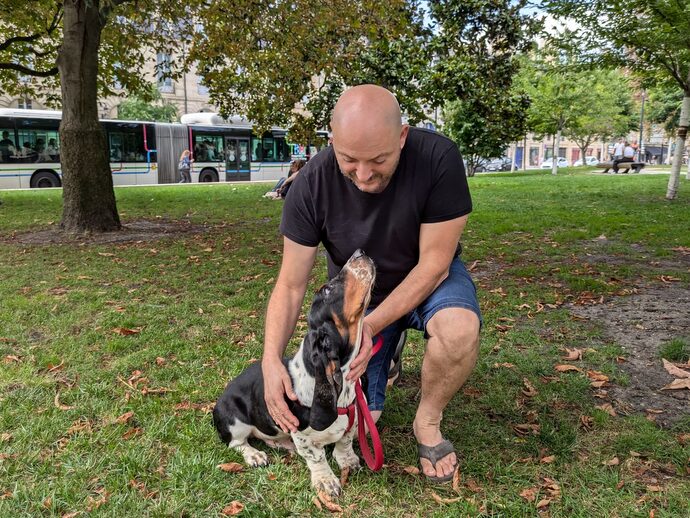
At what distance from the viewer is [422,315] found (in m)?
2.88

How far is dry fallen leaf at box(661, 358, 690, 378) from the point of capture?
12.2 feet

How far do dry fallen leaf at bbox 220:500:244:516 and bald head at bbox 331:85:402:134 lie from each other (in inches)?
72.1

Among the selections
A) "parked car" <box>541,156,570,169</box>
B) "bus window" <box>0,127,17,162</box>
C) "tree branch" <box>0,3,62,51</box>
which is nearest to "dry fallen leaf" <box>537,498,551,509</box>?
"tree branch" <box>0,3,62,51</box>

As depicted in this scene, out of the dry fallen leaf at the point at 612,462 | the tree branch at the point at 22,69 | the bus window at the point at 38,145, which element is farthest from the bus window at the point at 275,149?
the dry fallen leaf at the point at 612,462

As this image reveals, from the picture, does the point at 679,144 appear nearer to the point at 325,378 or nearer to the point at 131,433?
the point at 325,378

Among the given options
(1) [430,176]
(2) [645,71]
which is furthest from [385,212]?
(2) [645,71]

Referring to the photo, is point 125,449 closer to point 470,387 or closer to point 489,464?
point 489,464

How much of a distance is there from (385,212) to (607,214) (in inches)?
404

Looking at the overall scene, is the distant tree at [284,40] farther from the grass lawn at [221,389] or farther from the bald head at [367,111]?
the bald head at [367,111]

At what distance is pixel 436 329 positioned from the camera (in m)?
2.69

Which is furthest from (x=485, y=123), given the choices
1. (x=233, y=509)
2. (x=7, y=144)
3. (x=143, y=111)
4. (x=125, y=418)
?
(x=143, y=111)

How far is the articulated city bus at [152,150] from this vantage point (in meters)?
22.0

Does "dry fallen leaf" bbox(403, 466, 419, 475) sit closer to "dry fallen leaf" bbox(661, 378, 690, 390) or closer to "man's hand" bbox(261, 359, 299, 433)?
"man's hand" bbox(261, 359, 299, 433)

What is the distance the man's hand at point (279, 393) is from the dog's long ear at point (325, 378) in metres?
0.14
